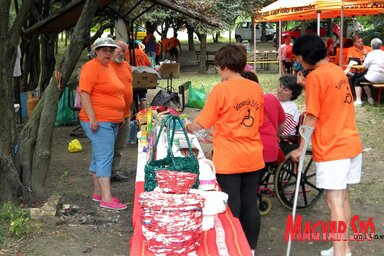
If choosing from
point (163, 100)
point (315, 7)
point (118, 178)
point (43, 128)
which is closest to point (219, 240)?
point (43, 128)

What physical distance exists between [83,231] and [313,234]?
7.31 feet

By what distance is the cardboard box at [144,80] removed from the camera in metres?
9.56

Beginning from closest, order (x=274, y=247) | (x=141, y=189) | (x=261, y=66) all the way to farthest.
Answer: (x=141, y=189) < (x=274, y=247) < (x=261, y=66)

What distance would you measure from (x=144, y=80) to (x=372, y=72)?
5885 mm

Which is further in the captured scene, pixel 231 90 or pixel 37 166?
pixel 37 166

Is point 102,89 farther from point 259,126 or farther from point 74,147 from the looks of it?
point 74,147

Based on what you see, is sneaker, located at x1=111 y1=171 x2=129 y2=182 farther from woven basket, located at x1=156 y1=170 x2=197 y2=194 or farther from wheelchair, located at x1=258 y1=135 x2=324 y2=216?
woven basket, located at x1=156 y1=170 x2=197 y2=194

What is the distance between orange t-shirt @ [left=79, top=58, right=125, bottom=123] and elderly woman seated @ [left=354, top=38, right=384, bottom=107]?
8417mm

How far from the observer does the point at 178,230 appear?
256 centimetres

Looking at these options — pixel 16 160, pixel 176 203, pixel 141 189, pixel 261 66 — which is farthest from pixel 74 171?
pixel 261 66

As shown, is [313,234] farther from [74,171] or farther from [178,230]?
[74,171]

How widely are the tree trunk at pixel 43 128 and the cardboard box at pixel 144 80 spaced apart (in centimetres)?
390

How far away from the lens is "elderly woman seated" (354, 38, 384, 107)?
39.9 feet

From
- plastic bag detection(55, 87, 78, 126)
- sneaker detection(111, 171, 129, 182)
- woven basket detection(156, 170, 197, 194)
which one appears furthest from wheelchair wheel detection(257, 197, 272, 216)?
plastic bag detection(55, 87, 78, 126)
